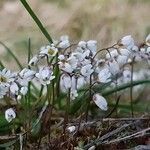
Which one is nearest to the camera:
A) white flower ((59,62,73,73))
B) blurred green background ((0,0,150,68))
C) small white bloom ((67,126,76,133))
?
white flower ((59,62,73,73))

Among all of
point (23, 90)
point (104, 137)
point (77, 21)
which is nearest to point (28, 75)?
point (23, 90)

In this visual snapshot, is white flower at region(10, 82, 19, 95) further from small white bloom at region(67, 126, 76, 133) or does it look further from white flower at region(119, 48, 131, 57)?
white flower at region(119, 48, 131, 57)

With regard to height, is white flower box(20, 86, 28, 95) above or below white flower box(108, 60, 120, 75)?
below

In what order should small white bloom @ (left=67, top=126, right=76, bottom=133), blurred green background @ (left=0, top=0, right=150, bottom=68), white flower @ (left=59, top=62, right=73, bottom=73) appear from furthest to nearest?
blurred green background @ (left=0, top=0, right=150, bottom=68) < small white bloom @ (left=67, top=126, right=76, bottom=133) < white flower @ (left=59, top=62, right=73, bottom=73)

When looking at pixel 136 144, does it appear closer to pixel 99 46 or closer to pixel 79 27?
pixel 99 46

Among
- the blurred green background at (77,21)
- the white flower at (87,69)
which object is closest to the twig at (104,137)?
the white flower at (87,69)

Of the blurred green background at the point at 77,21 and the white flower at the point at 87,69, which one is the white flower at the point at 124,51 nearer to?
the white flower at the point at 87,69

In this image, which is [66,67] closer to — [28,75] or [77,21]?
[28,75]

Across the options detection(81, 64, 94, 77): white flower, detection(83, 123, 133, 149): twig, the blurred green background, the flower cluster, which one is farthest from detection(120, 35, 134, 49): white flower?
the blurred green background

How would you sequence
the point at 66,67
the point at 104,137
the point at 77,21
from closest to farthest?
the point at 66,67 < the point at 104,137 < the point at 77,21
